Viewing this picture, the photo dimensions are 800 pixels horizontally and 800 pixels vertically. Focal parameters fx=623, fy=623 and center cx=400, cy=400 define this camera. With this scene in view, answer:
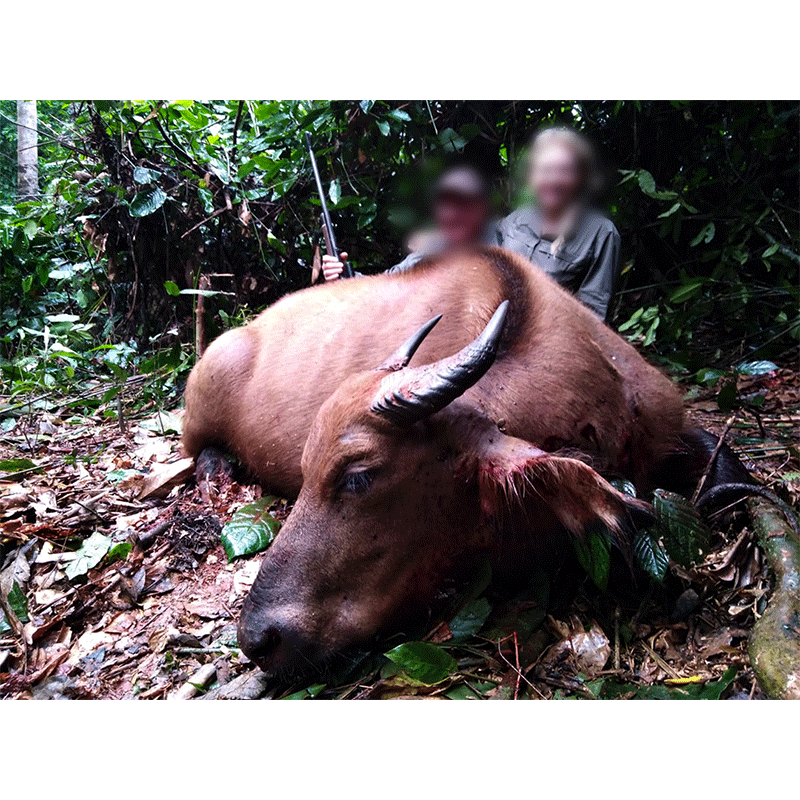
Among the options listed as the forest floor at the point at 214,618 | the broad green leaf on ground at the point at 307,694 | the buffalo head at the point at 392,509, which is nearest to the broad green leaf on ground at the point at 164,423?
the forest floor at the point at 214,618

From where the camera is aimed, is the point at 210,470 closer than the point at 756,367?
No

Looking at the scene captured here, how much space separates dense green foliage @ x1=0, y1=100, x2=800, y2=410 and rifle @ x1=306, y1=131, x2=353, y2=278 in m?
0.05

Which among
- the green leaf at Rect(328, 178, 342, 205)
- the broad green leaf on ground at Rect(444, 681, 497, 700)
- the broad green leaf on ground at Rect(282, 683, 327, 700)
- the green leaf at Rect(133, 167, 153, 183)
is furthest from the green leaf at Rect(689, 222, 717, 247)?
the green leaf at Rect(133, 167, 153, 183)

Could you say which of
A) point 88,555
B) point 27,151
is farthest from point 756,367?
point 27,151

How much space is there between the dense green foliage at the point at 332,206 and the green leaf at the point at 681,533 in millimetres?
1469

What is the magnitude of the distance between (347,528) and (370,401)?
46cm

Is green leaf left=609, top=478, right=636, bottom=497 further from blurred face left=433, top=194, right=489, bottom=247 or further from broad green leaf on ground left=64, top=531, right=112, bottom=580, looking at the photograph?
broad green leaf on ground left=64, top=531, right=112, bottom=580

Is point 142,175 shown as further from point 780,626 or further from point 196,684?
point 780,626

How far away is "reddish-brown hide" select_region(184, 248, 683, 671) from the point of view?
2.18 metres

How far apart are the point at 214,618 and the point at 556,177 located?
243 centimetres

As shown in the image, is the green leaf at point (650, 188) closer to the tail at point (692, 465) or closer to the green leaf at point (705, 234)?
the green leaf at point (705, 234)

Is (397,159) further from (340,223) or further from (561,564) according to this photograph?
(561,564)

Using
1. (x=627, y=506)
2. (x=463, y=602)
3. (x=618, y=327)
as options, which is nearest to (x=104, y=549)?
(x=463, y=602)

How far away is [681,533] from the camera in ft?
7.39
